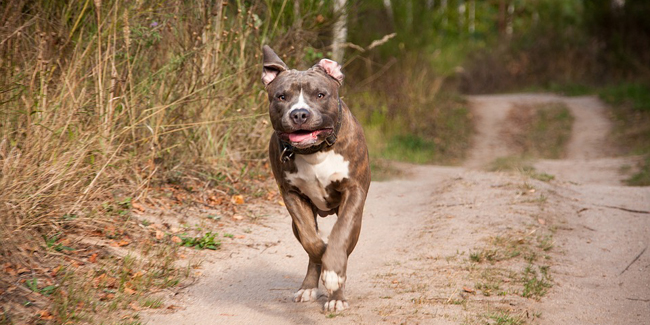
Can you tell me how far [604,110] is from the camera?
62.5ft

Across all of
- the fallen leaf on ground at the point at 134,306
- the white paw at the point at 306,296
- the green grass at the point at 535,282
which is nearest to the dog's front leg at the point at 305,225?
the white paw at the point at 306,296

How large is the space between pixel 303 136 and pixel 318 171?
425 millimetres

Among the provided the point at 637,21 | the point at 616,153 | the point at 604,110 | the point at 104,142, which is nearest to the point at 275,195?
the point at 104,142

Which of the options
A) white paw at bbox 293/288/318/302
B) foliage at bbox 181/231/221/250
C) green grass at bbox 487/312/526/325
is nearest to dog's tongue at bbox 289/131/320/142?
white paw at bbox 293/288/318/302

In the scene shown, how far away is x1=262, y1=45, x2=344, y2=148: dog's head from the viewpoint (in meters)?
4.38

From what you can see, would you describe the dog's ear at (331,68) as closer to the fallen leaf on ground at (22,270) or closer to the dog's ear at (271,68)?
the dog's ear at (271,68)

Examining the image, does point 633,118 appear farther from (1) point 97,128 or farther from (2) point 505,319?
(1) point 97,128

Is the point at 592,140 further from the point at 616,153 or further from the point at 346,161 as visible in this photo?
the point at 346,161

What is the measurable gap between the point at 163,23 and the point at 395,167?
5577 mm

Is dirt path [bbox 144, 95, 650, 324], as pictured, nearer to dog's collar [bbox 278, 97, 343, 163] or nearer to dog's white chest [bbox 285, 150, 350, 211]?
dog's white chest [bbox 285, 150, 350, 211]

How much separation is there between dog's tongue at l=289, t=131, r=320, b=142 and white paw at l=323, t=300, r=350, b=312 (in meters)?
1.33

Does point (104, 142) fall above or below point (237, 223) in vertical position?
above

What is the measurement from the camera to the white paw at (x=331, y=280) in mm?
4383

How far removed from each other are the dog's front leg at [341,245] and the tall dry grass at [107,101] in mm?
2354
